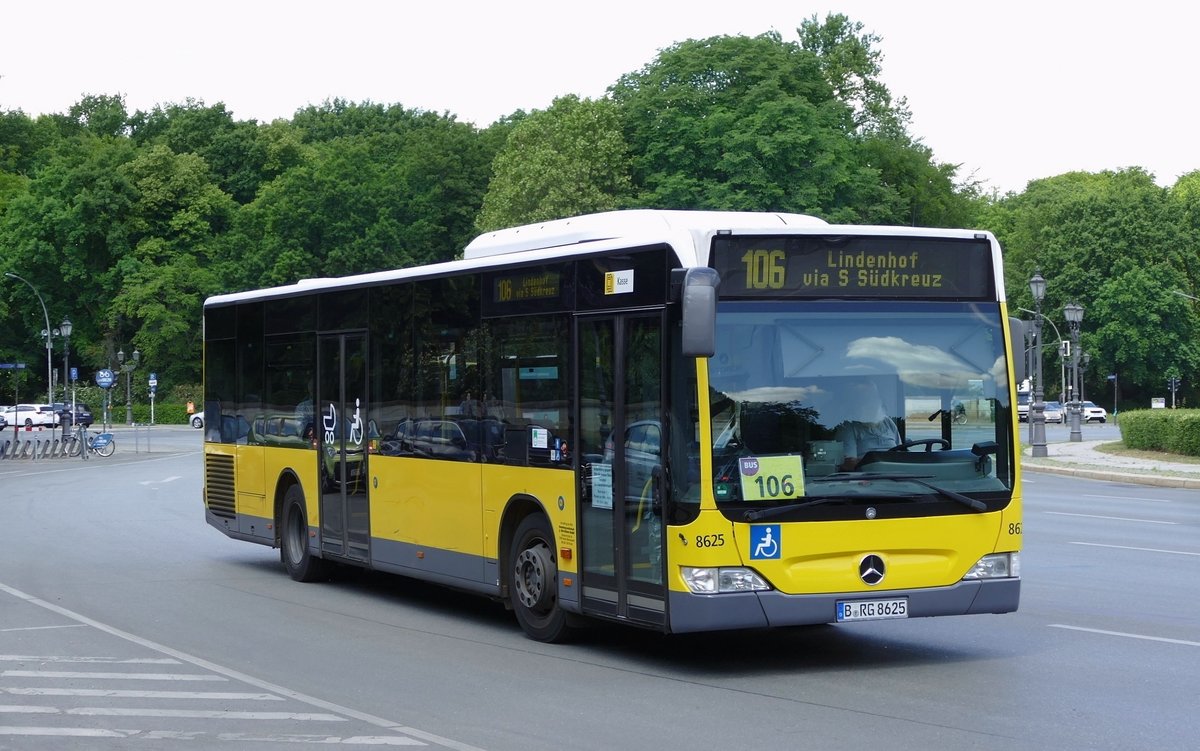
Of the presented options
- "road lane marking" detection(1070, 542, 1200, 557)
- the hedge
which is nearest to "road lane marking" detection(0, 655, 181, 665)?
"road lane marking" detection(1070, 542, 1200, 557)

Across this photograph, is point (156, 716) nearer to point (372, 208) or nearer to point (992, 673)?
point (992, 673)

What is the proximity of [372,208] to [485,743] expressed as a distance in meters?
82.8

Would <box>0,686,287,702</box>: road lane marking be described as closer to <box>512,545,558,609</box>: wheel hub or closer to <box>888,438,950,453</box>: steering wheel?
<box>512,545,558,609</box>: wheel hub

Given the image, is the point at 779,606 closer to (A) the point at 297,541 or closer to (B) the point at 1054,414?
(A) the point at 297,541

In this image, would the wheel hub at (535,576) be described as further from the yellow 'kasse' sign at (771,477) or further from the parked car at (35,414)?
the parked car at (35,414)

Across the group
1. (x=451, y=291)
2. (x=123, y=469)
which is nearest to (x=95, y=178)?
(x=123, y=469)

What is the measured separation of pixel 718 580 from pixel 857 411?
141 cm

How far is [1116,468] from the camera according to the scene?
38.0 metres

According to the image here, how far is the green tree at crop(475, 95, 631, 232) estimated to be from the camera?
70.1 meters

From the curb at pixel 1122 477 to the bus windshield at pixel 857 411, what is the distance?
2374 cm

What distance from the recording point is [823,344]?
10203mm

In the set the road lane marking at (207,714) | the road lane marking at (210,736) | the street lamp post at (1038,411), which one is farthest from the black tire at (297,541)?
the street lamp post at (1038,411)

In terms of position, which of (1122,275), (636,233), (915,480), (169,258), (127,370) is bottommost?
(915,480)

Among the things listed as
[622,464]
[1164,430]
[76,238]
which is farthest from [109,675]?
[76,238]
